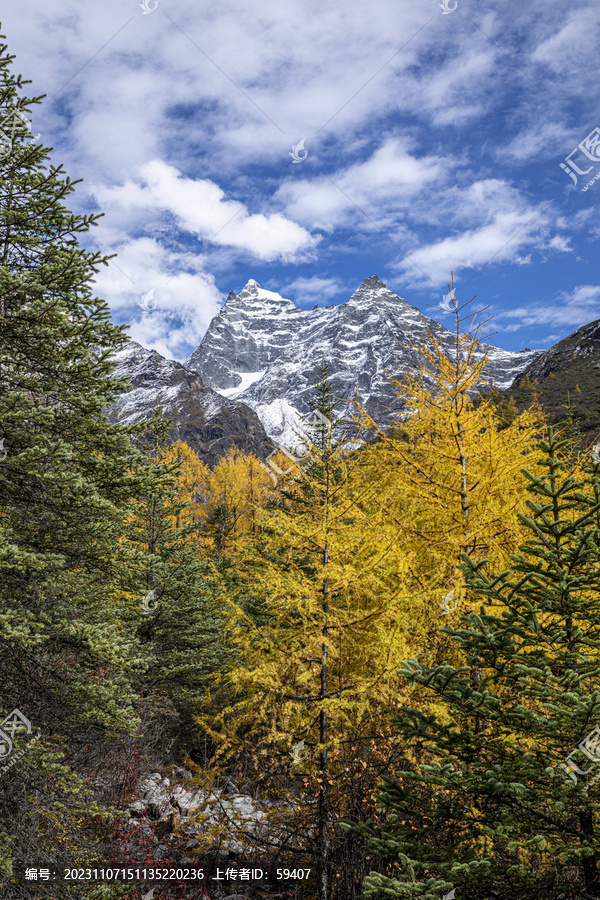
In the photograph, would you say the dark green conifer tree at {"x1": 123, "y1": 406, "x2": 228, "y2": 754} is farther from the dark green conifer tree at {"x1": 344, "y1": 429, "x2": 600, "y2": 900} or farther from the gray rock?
the gray rock

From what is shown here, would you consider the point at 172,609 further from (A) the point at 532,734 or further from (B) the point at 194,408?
(B) the point at 194,408

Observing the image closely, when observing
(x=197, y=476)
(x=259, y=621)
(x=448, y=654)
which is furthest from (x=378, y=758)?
(x=197, y=476)

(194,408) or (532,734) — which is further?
(194,408)

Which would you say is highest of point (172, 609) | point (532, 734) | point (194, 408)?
point (194, 408)

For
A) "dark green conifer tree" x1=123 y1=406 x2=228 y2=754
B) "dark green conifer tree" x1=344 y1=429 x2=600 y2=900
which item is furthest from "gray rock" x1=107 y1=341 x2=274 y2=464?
"dark green conifer tree" x1=344 y1=429 x2=600 y2=900

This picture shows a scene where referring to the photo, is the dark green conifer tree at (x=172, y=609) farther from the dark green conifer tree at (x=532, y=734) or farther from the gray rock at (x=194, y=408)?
the gray rock at (x=194, y=408)

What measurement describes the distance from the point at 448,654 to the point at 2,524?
5.84m

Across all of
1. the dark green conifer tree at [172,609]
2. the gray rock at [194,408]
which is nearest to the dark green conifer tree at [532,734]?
the dark green conifer tree at [172,609]

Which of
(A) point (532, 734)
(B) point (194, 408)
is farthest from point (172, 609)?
(B) point (194, 408)

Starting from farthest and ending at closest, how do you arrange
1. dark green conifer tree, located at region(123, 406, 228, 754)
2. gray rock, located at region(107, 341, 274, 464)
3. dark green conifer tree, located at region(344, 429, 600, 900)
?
gray rock, located at region(107, 341, 274, 464) < dark green conifer tree, located at region(123, 406, 228, 754) < dark green conifer tree, located at region(344, 429, 600, 900)

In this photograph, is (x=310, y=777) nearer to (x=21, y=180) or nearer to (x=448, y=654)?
(x=448, y=654)

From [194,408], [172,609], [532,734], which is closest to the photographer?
[532,734]

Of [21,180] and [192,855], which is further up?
[21,180]

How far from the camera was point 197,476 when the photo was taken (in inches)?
1282
